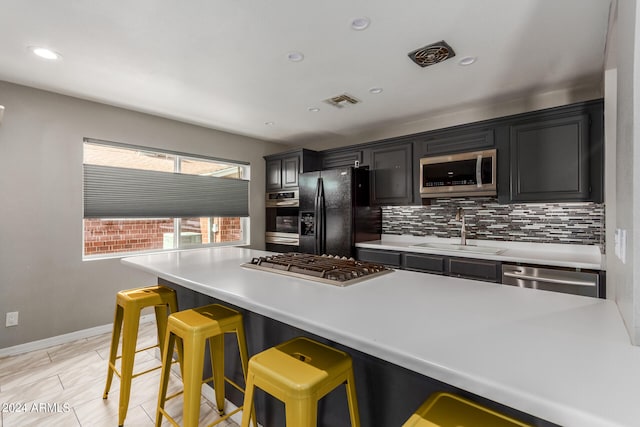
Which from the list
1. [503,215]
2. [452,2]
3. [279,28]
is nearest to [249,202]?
[279,28]

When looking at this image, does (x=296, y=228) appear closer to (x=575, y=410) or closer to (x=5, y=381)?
(x=5, y=381)

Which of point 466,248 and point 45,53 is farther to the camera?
point 466,248

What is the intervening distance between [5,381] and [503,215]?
4578 millimetres

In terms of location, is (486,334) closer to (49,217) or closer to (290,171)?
(49,217)

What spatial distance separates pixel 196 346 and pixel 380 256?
2.49m

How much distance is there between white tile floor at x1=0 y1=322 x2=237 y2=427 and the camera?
1931 millimetres

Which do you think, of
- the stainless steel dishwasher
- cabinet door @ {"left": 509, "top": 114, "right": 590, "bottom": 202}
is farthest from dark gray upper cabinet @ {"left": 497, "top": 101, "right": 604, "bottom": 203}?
the stainless steel dishwasher

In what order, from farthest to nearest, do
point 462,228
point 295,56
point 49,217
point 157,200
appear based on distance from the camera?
point 157,200, point 462,228, point 49,217, point 295,56

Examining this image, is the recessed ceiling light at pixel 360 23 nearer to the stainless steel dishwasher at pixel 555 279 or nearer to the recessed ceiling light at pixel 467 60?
the recessed ceiling light at pixel 467 60

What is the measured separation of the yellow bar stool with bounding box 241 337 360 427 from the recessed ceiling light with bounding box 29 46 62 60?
105 inches

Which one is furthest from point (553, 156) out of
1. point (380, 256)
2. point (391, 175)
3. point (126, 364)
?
point (126, 364)

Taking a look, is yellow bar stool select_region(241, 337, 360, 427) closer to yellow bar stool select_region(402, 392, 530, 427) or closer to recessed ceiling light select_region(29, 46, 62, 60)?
yellow bar stool select_region(402, 392, 530, 427)

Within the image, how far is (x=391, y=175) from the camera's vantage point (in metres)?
3.87

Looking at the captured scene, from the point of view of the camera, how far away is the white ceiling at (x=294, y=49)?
181 cm
